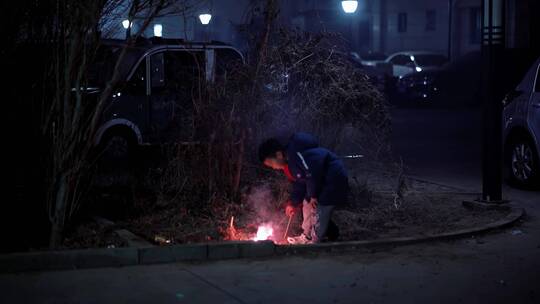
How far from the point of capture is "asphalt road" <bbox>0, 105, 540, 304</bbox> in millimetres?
6320

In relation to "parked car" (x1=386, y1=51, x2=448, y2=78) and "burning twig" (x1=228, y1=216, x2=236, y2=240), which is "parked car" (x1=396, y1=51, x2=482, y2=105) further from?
"burning twig" (x1=228, y1=216, x2=236, y2=240)

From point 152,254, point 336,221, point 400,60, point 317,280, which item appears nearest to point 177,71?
point 336,221

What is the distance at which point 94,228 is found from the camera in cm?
831

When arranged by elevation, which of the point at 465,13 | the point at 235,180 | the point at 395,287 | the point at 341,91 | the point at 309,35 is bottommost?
the point at 395,287

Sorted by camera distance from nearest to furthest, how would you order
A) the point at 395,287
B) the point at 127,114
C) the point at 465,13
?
1. the point at 395,287
2. the point at 127,114
3. the point at 465,13

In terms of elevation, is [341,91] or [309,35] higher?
[309,35]

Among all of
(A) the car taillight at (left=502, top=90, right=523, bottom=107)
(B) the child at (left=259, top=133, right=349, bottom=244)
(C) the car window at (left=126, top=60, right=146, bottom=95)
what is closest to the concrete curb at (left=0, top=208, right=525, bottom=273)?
(B) the child at (left=259, top=133, right=349, bottom=244)

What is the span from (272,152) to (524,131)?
5317 mm

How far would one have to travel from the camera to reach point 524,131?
11.7 meters

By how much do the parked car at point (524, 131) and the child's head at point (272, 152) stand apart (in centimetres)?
484

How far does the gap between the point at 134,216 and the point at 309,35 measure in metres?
2.73

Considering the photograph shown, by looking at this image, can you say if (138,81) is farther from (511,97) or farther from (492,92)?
(492,92)

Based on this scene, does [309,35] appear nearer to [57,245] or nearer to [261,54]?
[261,54]

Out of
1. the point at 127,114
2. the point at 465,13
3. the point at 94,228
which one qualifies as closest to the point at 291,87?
the point at 94,228
